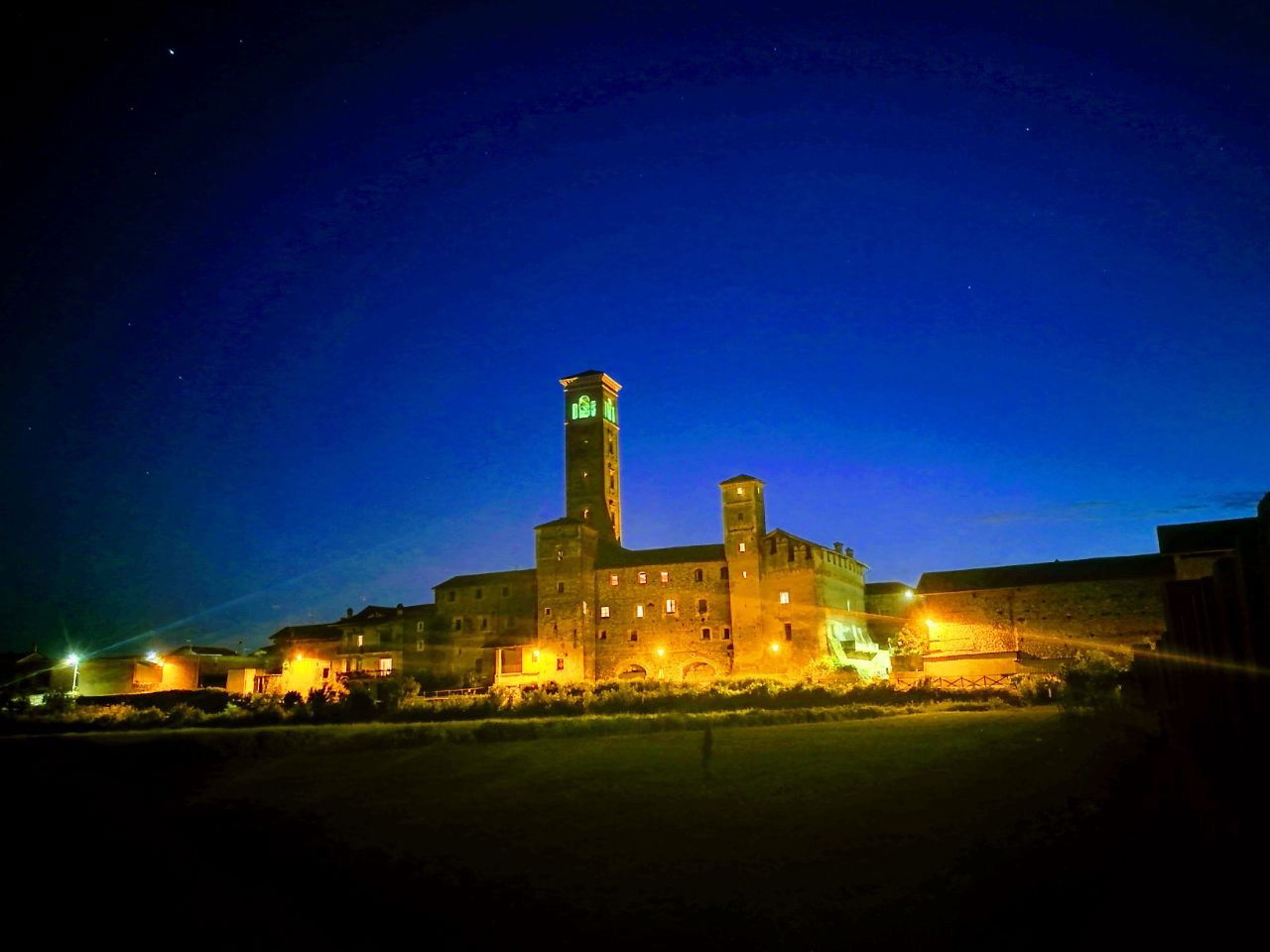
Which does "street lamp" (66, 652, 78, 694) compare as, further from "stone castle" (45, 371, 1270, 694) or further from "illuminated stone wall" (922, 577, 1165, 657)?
"illuminated stone wall" (922, 577, 1165, 657)

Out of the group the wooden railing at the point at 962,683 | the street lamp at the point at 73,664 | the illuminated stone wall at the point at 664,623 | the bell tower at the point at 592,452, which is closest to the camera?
the wooden railing at the point at 962,683

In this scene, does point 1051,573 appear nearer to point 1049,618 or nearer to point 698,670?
point 1049,618

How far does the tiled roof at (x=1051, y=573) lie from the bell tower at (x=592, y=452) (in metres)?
25.5

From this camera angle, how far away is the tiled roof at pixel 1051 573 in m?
48.2

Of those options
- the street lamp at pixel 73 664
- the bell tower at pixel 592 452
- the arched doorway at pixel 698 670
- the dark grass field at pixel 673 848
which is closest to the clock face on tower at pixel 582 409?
the bell tower at pixel 592 452

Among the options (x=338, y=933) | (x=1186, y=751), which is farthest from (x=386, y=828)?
(x=1186, y=751)

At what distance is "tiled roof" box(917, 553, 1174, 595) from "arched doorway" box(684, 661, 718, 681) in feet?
44.9

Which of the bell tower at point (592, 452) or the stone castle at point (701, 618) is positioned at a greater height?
the bell tower at point (592, 452)

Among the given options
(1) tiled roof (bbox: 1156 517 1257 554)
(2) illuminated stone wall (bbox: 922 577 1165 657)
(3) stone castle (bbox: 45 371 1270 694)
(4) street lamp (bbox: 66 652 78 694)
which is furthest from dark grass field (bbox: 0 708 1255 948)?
(4) street lamp (bbox: 66 652 78 694)

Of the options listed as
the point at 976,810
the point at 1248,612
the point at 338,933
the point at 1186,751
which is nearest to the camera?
the point at 1248,612

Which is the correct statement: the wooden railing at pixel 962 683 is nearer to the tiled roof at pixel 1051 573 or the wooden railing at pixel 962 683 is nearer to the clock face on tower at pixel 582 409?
the tiled roof at pixel 1051 573

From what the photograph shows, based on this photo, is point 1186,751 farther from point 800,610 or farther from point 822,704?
point 800,610

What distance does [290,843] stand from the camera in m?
11.3

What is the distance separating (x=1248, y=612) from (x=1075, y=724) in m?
14.9
